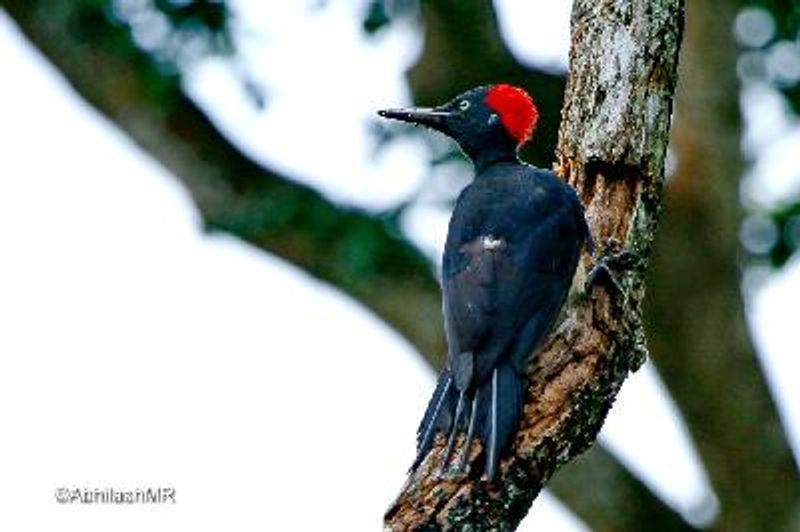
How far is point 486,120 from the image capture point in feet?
21.8

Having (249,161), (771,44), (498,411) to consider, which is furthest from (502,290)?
(771,44)

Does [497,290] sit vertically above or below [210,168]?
below

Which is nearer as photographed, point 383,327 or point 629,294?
point 629,294

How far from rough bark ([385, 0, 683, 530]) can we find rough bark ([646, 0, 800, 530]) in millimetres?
2892

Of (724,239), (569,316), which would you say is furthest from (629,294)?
(724,239)

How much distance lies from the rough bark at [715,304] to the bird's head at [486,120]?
218 centimetres

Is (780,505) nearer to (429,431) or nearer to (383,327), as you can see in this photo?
(383,327)

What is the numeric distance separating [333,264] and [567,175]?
3.16 m

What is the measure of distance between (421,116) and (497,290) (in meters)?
0.94

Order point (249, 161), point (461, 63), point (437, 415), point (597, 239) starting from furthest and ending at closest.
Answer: point (249, 161)
point (461, 63)
point (597, 239)
point (437, 415)

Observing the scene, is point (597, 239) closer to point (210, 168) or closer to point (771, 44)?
point (210, 168)

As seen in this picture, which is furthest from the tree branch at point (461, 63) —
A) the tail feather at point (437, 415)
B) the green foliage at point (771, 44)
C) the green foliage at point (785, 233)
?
the tail feather at point (437, 415)

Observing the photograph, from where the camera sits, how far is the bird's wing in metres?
5.63

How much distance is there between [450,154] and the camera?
352 inches
